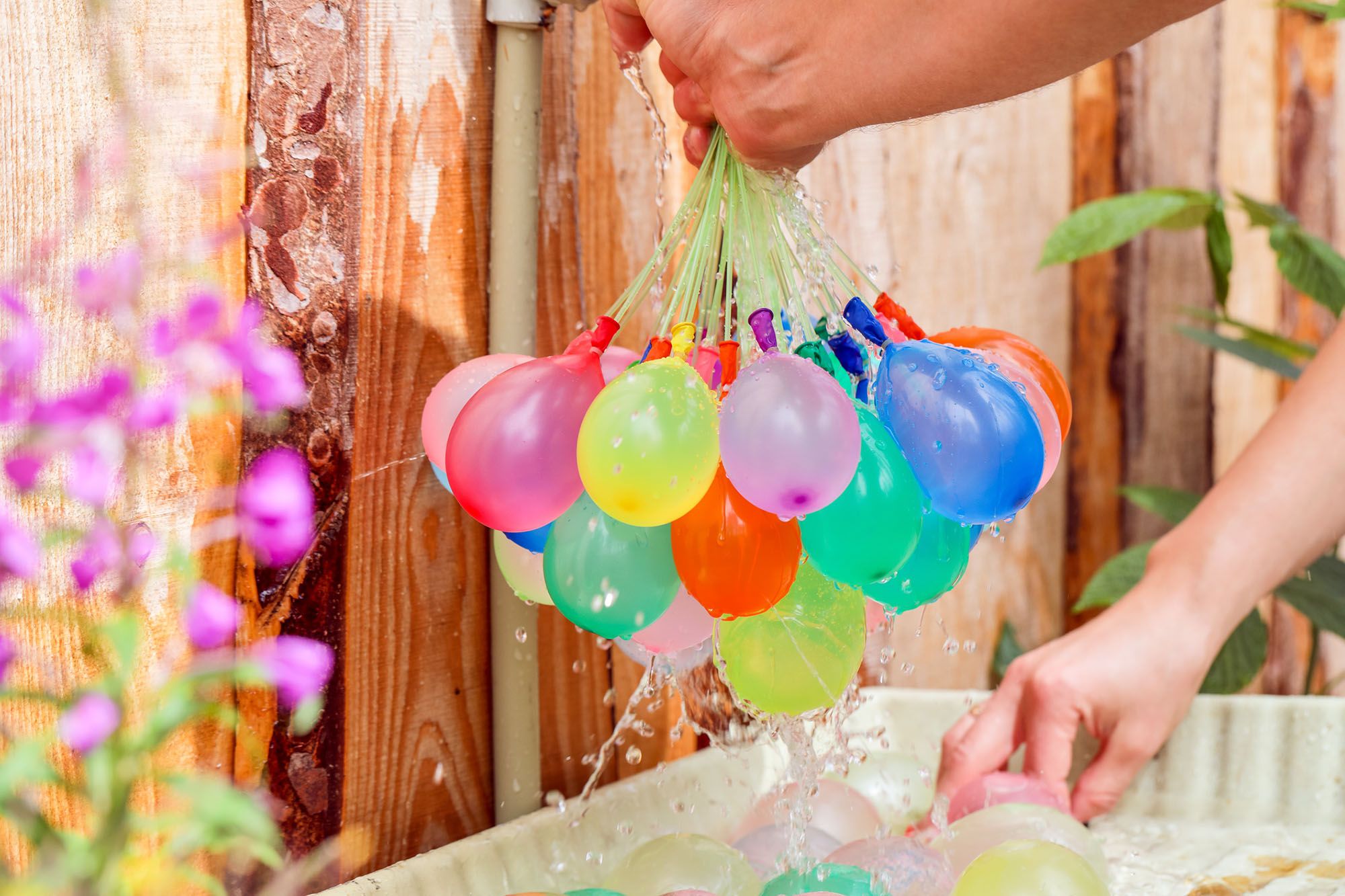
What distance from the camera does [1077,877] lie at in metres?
0.67

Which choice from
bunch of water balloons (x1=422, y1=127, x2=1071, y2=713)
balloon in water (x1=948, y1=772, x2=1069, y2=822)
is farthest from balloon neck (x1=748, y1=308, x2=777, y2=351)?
balloon in water (x1=948, y1=772, x2=1069, y2=822)

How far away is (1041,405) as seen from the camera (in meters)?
0.64

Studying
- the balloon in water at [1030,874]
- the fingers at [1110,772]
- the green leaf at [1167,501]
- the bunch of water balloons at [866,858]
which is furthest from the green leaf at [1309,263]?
the balloon in water at [1030,874]

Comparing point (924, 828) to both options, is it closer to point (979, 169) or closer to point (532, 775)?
point (532, 775)

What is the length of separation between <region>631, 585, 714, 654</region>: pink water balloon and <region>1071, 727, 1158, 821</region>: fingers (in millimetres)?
473

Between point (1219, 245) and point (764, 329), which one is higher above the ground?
point (1219, 245)

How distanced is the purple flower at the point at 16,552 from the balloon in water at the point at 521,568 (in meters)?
0.26

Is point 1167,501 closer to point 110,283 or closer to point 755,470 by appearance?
point 755,470

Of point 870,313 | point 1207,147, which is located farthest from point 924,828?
point 1207,147

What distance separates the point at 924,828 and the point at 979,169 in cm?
101

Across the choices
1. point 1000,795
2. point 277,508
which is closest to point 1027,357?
point 1000,795

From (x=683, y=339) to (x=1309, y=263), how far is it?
3.56ft

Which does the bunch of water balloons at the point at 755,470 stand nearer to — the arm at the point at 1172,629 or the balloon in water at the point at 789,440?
the balloon in water at the point at 789,440

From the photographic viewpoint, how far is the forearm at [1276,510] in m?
0.97
